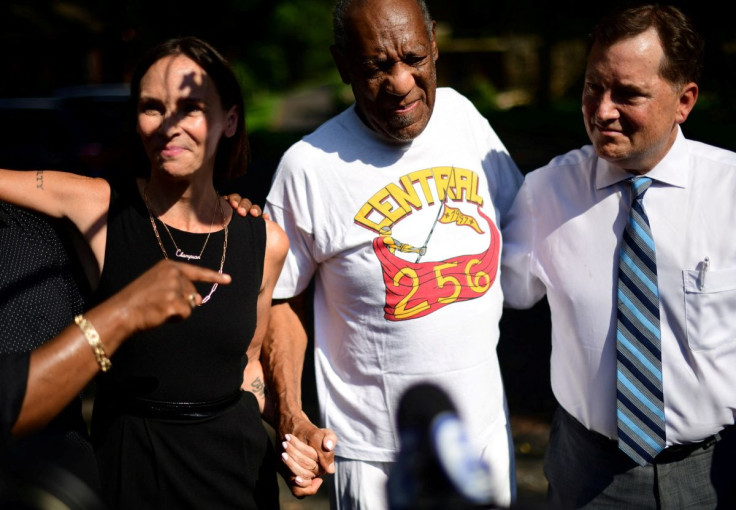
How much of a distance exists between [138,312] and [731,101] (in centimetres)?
979

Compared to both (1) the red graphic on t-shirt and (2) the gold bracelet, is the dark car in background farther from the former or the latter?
(2) the gold bracelet

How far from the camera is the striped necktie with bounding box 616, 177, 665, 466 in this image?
2463 millimetres

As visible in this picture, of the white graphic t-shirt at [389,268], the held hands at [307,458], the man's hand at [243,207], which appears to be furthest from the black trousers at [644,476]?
the man's hand at [243,207]

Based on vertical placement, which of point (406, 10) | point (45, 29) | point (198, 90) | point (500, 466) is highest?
point (45, 29)

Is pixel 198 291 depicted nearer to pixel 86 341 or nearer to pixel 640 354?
pixel 86 341

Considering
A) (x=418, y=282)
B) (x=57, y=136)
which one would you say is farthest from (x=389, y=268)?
(x=57, y=136)

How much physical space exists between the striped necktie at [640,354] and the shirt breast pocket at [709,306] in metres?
0.10

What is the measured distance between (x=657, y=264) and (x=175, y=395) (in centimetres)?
153

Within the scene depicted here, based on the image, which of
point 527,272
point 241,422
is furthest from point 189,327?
point 527,272

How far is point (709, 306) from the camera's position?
2432mm

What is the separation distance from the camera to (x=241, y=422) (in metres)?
2.49

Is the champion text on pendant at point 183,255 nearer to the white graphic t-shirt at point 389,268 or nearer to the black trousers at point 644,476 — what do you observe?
the white graphic t-shirt at point 389,268

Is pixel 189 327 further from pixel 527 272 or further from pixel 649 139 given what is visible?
pixel 649 139

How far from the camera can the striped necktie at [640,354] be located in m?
2.46
